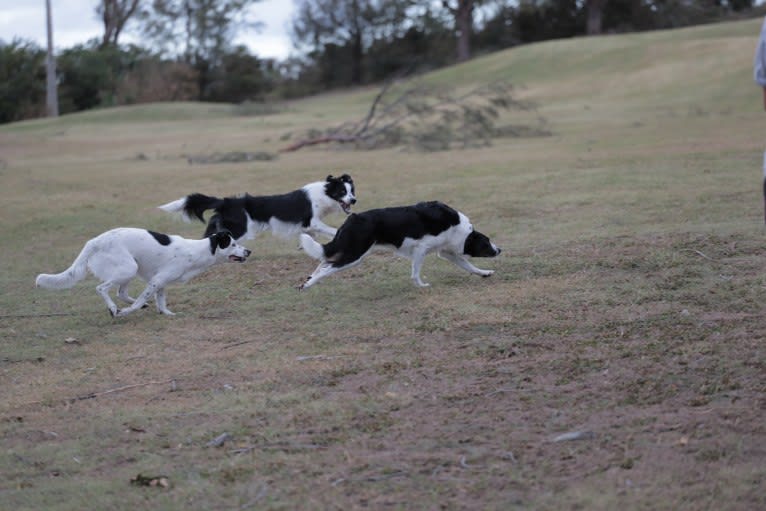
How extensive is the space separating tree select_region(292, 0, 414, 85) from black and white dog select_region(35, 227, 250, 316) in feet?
182

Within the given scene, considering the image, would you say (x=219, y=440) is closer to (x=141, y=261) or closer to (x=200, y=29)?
(x=141, y=261)

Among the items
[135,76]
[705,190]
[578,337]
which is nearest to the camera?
[578,337]

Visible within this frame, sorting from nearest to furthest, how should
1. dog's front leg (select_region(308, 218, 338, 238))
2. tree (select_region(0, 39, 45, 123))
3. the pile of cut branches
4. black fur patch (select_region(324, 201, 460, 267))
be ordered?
black fur patch (select_region(324, 201, 460, 267)) → dog's front leg (select_region(308, 218, 338, 238)) → the pile of cut branches → tree (select_region(0, 39, 45, 123))

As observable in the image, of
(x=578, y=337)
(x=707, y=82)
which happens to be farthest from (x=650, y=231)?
(x=707, y=82)

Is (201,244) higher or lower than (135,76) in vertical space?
lower

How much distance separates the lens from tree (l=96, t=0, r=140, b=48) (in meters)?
64.6

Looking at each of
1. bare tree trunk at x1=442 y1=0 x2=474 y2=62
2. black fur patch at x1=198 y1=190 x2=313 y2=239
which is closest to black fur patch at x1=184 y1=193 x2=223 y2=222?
black fur patch at x1=198 y1=190 x2=313 y2=239

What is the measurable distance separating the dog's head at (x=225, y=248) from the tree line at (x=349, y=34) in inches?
1893

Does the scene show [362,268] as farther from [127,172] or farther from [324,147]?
[324,147]

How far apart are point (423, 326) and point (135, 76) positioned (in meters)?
49.9

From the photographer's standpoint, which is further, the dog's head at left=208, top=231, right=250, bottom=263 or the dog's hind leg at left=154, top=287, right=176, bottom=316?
the dog's head at left=208, top=231, right=250, bottom=263

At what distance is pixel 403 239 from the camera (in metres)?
10.5

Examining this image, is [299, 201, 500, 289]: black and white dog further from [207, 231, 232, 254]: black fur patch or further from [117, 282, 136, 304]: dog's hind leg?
[117, 282, 136, 304]: dog's hind leg

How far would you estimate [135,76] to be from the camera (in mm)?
56125
